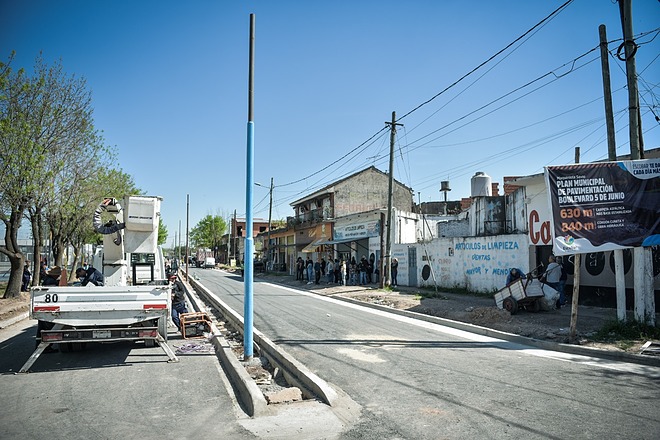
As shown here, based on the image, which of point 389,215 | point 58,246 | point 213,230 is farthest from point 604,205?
point 213,230

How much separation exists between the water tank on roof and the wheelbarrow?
11.7 m

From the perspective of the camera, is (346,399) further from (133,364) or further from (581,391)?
(133,364)

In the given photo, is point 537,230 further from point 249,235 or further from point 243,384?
point 243,384

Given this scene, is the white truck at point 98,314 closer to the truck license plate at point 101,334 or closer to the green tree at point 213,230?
the truck license plate at point 101,334

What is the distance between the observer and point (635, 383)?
251 inches

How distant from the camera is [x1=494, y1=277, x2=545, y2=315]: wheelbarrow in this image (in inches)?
495

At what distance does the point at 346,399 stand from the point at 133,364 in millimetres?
4470

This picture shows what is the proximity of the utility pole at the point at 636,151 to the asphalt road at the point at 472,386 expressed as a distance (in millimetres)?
2640

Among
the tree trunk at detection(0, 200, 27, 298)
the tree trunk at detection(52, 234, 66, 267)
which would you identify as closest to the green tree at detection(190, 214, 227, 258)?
the tree trunk at detection(52, 234, 66, 267)

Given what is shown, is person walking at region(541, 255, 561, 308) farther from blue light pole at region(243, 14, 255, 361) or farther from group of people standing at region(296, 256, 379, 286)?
group of people standing at region(296, 256, 379, 286)

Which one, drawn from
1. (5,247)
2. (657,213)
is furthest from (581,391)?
(5,247)

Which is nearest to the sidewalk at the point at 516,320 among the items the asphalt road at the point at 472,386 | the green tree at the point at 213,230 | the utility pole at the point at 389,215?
the asphalt road at the point at 472,386

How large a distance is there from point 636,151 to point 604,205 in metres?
1.57

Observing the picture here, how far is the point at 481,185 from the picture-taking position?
78.2 ft
